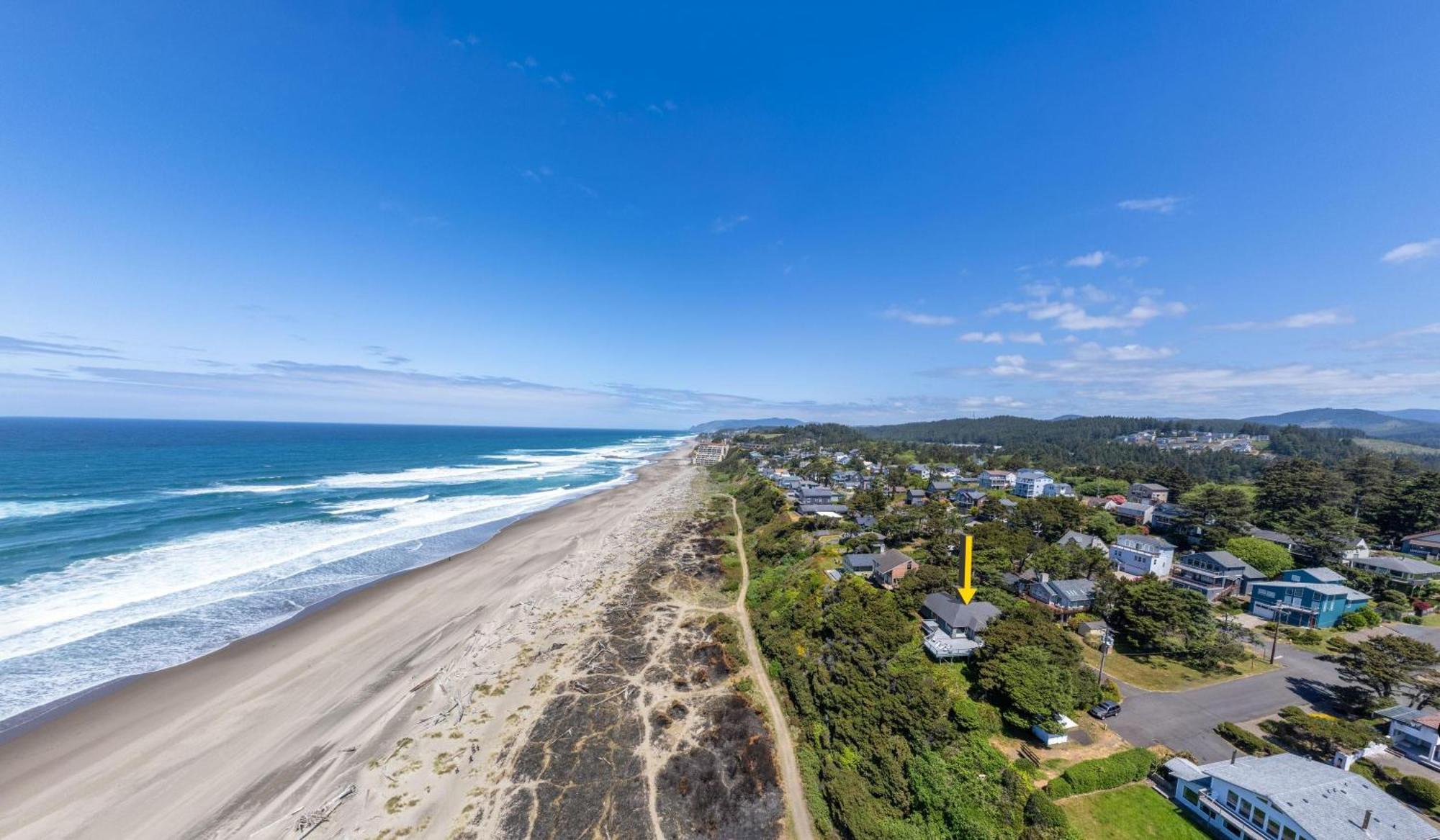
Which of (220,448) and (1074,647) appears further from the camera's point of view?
(220,448)

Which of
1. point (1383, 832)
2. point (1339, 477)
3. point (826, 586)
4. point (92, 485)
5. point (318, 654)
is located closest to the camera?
point (1383, 832)

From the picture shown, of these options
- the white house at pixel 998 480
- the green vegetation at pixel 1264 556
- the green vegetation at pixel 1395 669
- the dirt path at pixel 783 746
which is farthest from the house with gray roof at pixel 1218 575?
the white house at pixel 998 480

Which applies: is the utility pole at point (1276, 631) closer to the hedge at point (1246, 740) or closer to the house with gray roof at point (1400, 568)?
the hedge at point (1246, 740)

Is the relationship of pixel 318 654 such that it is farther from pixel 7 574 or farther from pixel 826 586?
pixel 826 586

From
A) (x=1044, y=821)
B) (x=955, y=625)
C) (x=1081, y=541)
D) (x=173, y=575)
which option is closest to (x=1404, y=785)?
(x=1044, y=821)

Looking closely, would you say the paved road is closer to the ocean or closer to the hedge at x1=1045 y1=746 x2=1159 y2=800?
the hedge at x1=1045 y1=746 x2=1159 y2=800

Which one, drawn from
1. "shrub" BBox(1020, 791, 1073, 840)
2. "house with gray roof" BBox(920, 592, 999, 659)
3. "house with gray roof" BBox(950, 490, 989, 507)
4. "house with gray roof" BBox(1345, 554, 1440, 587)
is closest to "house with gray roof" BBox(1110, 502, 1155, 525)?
"house with gray roof" BBox(950, 490, 989, 507)

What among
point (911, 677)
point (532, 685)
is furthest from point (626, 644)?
point (911, 677)
